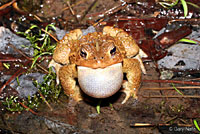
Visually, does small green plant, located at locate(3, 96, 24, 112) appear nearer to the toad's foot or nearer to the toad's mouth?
the toad's mouth

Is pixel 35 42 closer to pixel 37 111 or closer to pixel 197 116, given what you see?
pixel 37 111

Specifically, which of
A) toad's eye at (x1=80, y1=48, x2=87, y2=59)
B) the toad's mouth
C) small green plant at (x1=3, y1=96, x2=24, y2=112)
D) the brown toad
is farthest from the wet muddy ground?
toad's eye at (x1=80, y1=48, x2=87, y2=59)

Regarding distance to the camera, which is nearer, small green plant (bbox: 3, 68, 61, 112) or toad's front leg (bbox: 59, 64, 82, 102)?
toad's front leg (bbox: 59, 64, 82, 102)

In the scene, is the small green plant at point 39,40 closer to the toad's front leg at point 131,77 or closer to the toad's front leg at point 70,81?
the toad's front leg at point 70,81

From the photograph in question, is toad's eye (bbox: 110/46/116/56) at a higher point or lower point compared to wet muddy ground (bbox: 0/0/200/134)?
higher

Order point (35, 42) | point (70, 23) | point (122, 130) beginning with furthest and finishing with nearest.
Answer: point (70, 23) < point (35, 42) < point (122, 130)

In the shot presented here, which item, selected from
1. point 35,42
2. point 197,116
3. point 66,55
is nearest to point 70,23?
point 35,42

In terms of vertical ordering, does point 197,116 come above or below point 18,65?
below
